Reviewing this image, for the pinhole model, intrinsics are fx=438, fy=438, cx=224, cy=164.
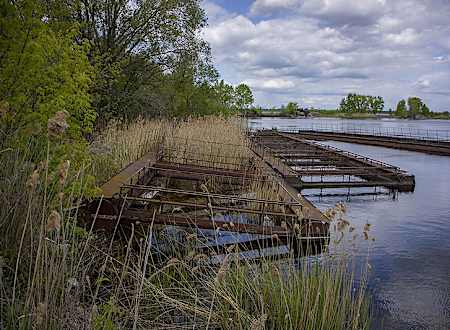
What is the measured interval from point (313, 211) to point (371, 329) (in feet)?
9.50

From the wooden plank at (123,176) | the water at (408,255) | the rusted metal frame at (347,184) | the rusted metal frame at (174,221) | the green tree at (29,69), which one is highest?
the green tree at (29,69)

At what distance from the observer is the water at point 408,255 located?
5.52 meters

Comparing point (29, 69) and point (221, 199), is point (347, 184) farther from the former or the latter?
point (29, 69)

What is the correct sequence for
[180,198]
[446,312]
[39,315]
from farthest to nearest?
1. [180,198]
2. [446,312]
3. [39,315]

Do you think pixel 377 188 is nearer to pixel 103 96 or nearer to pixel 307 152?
pixel 307 152

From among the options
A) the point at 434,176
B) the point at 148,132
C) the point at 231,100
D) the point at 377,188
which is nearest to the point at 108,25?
the point at 148,132

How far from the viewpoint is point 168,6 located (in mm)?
16281

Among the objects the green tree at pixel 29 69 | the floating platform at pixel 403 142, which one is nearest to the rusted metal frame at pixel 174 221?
the green tree at pixel 29 69

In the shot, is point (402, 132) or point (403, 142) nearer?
point (403, 142)

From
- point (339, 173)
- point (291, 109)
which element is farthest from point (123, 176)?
point (291, 109)

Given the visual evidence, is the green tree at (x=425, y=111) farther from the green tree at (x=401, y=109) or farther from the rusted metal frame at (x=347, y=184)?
the rusted metal frame at (x=347, y=184)

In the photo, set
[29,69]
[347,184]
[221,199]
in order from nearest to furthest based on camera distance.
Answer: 1. [29,69]
2. [221,199]
3. [347,184]

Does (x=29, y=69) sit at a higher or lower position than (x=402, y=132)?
higher

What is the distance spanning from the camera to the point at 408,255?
7793 millimetres
